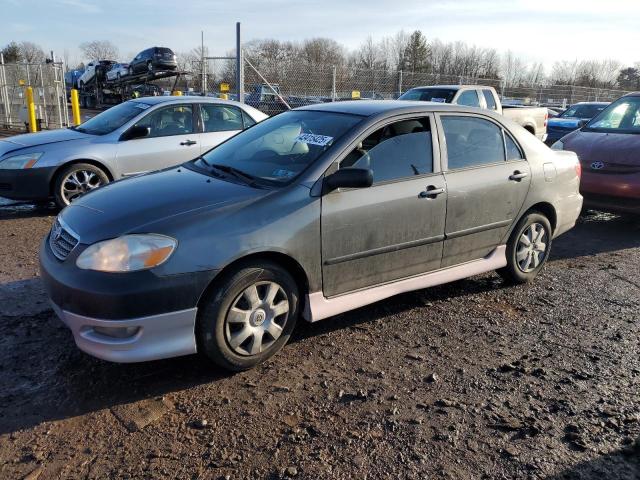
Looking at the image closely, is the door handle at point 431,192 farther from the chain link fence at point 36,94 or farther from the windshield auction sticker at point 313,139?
the chain link fence at point 36,94

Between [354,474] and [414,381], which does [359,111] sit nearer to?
[414,381]

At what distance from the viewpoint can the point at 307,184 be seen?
3465mm

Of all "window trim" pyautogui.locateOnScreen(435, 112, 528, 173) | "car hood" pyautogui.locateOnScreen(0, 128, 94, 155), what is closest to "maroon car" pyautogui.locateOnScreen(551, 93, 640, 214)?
"window trim" pyautogui.locateOnScreen(435, 112, 528, 173)

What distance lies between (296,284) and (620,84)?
180 feet

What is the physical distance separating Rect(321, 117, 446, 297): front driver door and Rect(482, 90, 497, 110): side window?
878cm

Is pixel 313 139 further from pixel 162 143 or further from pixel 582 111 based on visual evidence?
pixel 582 111

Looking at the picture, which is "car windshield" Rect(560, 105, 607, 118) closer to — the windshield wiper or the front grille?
the windshield wiper

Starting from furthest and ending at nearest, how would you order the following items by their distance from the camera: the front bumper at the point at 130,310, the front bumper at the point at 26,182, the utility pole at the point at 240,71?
the utility pole at the point at 240,71 < the front bumper at the point at 26,182 < the front bumper at the point at 130,310

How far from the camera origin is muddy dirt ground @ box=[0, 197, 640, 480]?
2553 millimetres

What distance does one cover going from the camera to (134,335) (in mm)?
2934

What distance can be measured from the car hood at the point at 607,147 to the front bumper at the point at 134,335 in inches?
248

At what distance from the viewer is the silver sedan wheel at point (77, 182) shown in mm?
6785

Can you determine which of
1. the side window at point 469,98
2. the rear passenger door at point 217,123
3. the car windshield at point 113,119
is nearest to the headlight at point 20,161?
the car windshield at point 113,119

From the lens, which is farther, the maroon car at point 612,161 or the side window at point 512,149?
the maroon car at point 612,161
